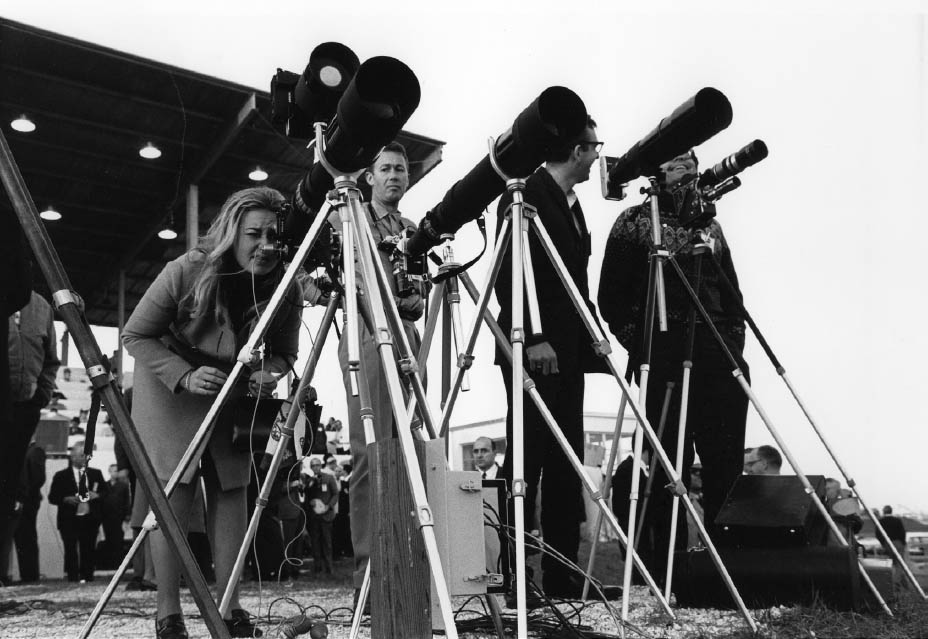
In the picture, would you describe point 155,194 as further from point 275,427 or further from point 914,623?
point 914,623

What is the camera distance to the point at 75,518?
752cm

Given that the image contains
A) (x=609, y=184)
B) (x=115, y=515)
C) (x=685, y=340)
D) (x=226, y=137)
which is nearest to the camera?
(x=609, y=184)

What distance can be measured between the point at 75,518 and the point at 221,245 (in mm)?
6093

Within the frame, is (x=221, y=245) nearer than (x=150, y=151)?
Yes

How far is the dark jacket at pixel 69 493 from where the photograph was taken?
299 inches

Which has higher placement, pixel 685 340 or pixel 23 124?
pixel 23 124

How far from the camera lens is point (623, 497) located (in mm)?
4711

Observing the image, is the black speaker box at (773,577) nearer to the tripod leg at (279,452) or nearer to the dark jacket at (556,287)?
the dark jacket at (556,287)

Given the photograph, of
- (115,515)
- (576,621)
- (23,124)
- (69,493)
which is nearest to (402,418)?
(576,621)

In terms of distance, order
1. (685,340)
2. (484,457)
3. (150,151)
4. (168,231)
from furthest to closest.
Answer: (168,231)
(150,151)
(484,457)
(685,340)

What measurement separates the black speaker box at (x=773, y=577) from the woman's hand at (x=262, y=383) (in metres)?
1.52

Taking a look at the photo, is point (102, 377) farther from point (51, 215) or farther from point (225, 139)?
point (51, 215)

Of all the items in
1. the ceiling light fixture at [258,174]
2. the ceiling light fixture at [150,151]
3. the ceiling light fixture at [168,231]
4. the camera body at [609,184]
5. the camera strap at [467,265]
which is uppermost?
the ceiling light fixture at [150,151]

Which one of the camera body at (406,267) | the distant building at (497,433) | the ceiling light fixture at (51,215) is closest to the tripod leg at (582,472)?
the camera body at (406,267)
